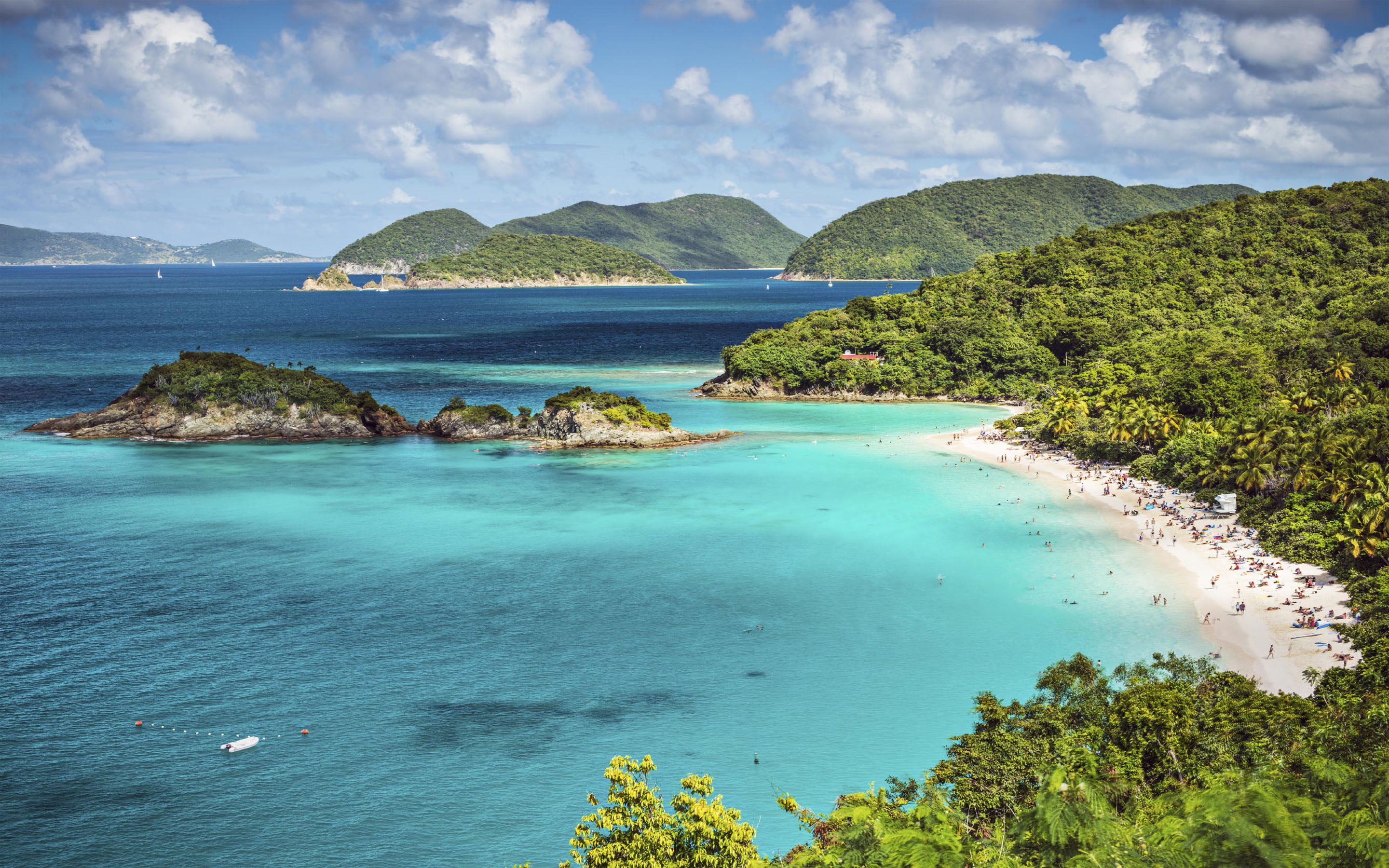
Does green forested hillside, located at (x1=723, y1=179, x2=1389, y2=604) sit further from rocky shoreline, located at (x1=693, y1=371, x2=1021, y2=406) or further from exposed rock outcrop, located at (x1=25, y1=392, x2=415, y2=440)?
exposed rock outcrop, located at (x1=25, y1=392, x2=415, y2=440)

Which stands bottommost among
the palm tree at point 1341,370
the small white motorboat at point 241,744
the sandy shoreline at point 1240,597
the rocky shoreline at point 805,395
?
the small white motorboat at point 241,744

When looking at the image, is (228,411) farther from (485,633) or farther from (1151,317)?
(1151,317)

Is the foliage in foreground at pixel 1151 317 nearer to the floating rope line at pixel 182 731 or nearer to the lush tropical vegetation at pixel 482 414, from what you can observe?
the lush tropical vegetation at pixel 482 414

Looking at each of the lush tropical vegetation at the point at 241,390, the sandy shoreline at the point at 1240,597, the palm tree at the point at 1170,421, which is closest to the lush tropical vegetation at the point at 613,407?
the lush tropical vegetation at the point at 241,390

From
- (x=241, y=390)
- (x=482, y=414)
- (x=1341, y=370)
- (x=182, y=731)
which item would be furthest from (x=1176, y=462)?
(x=241, y=390)

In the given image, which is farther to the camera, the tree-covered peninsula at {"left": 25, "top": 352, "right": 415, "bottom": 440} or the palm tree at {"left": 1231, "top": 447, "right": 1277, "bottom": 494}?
the tree-covered peninsula at {"left": 25, "top": 352, "right": 415, "bottom": 440}

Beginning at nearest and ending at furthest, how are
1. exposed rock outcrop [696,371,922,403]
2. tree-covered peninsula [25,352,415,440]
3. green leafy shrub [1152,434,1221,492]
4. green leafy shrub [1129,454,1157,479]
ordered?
green leafy shrub [1152,434,1221,492], green leafy shrub [1129,454,1157,479], tree-covered peninsula [25,352,415,440], exposed rock outcrop [696,371,922,403]

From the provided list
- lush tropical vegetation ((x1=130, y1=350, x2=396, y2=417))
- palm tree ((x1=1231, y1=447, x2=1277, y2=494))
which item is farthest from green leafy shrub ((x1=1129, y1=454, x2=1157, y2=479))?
lush tropical vegetation ((x1=130, y1=350, x2=396, y2=417))

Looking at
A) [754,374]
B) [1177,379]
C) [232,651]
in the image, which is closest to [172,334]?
[754,374]
